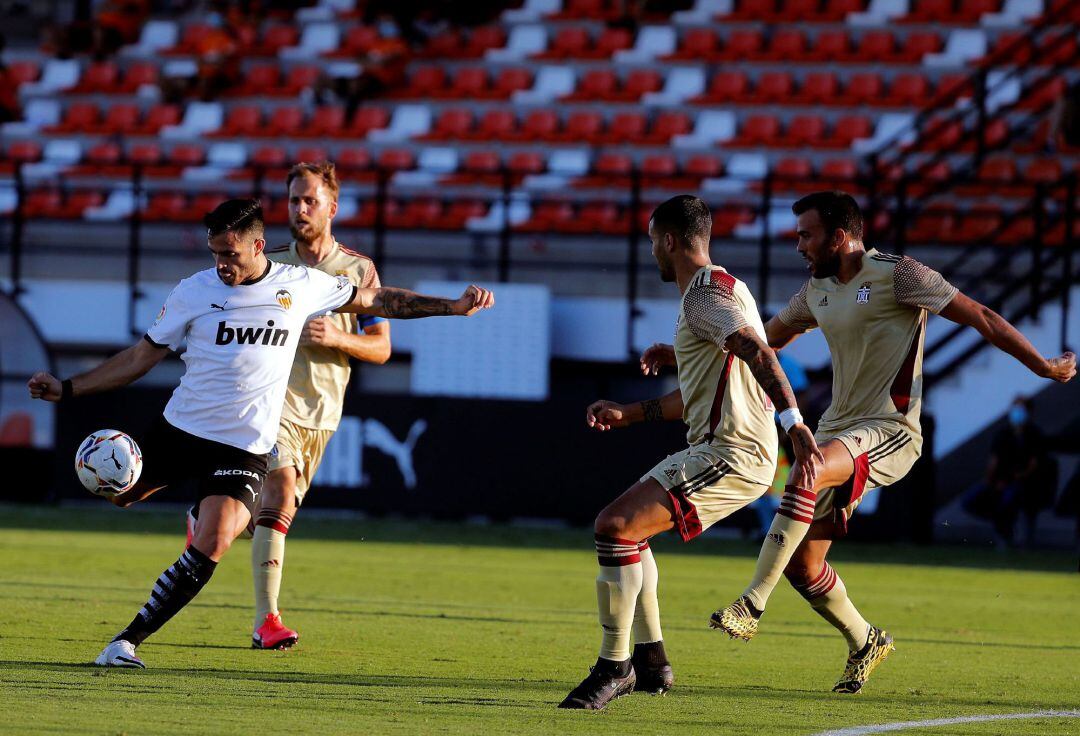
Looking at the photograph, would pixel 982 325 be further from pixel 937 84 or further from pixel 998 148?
pixel 937 84

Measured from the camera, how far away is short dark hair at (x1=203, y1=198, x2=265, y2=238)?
7216 mm

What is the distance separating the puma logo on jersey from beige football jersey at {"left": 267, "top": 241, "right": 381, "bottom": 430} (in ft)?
3.87

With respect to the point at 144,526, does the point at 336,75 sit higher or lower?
higher

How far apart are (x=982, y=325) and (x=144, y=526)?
11265 millimetres

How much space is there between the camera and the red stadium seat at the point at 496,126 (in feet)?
78.2

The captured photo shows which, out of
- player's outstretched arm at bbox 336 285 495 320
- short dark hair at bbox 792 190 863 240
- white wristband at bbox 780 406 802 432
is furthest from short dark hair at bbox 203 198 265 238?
white wristband at bbox 780 406 802 432

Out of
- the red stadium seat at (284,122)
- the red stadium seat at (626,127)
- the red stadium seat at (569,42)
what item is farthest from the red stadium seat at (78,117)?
the red stadium seat at (626,127)

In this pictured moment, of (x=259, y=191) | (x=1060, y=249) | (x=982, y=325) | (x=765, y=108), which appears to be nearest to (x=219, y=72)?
(x=259, y=191)

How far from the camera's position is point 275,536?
8336 millimetres

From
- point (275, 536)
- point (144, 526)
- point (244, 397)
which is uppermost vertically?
point (244, 397)

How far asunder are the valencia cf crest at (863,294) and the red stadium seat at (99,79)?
70.8 ft

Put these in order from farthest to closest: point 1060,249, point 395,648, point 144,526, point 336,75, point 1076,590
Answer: point 336,75, point 1060,249, point 144,526, point 1076,590, point 395,648

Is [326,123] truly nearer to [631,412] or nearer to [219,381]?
[219,381]

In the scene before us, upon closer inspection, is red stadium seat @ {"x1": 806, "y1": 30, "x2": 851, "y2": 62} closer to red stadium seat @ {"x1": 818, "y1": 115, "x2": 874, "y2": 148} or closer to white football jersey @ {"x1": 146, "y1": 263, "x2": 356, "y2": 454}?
red stadium seat @ {"x1": 818, "y1": 115, "x2": 874, "y2": 148}
